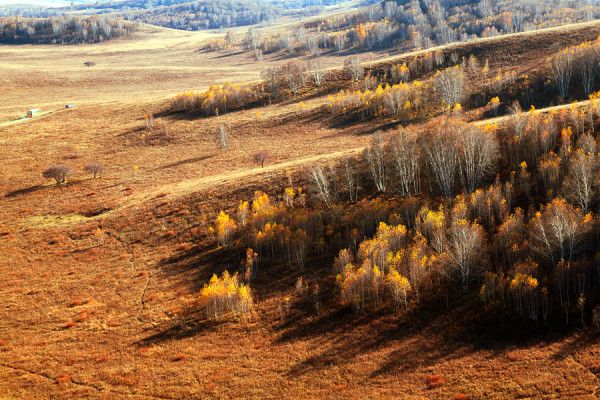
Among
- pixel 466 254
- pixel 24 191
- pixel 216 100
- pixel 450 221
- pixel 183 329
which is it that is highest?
pixel 216 100

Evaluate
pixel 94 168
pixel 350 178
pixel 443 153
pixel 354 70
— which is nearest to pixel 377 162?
pixel 350 178

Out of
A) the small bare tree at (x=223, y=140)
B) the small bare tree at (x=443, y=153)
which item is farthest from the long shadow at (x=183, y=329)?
the small bare tree at (x=223, y=140)

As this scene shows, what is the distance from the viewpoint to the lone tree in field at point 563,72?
118 m

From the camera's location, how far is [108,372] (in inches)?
2115

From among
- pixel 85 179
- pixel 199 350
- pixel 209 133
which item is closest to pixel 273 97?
pixel 209 133

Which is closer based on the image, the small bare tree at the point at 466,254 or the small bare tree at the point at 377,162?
the small bare tree at the point at 466,254

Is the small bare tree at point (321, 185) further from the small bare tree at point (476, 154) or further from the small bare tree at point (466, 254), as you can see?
the small bare tree at point (466, 254)

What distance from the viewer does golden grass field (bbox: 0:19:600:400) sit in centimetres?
4775

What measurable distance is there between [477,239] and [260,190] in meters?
40.2

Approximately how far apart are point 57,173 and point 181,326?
6562cm

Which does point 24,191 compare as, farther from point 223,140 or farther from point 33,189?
point 223,140

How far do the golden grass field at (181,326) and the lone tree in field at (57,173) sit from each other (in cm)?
244

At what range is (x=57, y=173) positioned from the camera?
359 feet

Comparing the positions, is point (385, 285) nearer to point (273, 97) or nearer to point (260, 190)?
point (260, 190)
